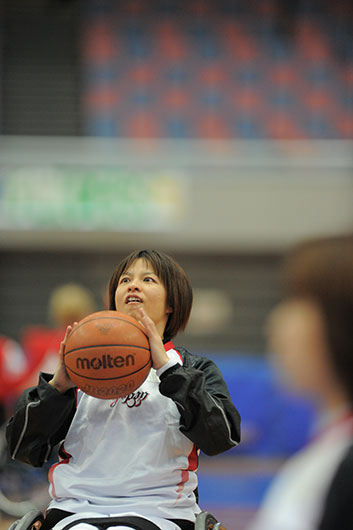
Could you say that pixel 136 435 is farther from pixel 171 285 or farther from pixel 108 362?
pixel 171 285

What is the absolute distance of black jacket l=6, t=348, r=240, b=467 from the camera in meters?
2.18

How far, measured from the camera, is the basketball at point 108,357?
84.1 inches

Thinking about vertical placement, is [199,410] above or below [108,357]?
below

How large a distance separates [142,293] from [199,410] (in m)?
0.44

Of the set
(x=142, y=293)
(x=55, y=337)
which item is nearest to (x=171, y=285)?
(x=142, y=293)

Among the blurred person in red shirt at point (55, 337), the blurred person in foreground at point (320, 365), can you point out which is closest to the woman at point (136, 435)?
the blurred person in foreground at point (320, 365)

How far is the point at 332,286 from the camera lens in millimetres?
1297

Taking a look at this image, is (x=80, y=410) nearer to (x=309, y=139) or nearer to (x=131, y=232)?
(x=131, y=232)

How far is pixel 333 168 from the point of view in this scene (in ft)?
36.2

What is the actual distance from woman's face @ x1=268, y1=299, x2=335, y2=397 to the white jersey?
1.00m

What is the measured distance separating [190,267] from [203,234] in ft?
2.24

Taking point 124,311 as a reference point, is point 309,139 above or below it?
above

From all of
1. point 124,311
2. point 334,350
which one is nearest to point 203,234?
point 124,311

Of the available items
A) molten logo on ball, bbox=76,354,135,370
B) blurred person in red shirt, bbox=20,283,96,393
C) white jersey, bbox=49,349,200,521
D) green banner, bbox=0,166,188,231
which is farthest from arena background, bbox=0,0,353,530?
molten logo on ball, bbox=76,354,135,370
